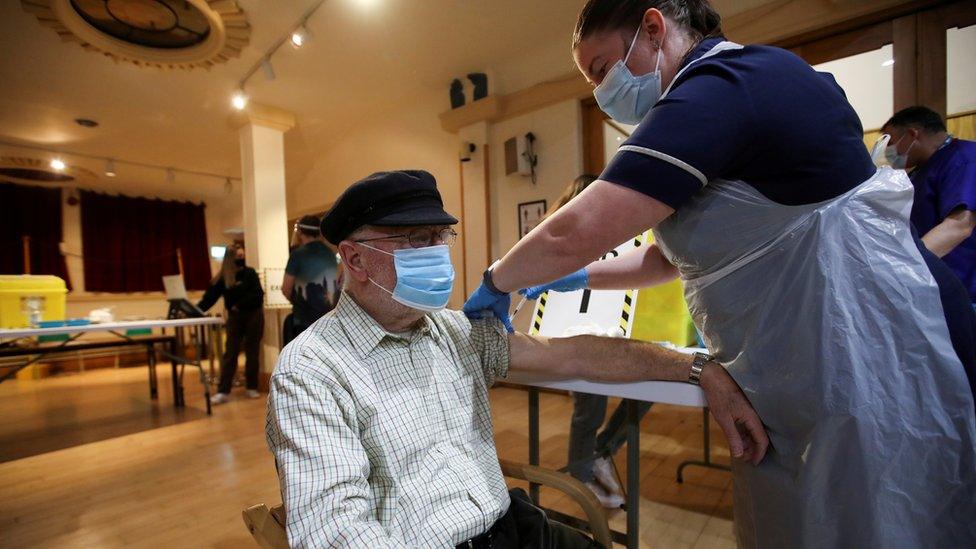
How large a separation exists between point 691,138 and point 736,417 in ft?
1.71

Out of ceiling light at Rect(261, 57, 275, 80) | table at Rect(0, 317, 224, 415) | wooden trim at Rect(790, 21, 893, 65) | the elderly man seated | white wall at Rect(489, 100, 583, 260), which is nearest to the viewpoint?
the elderly man seated

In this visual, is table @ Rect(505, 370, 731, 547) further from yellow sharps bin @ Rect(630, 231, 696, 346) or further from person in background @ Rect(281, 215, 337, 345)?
person in background @ Rect(281, 215, 337, 345)

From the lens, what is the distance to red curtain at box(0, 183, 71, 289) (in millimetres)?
7176

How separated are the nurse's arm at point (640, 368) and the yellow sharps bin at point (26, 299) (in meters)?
4.06

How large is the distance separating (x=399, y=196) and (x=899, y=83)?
3425 millimetres

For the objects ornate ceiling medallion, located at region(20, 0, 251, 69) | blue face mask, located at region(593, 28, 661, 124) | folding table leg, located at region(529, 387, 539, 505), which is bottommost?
folding table leg, located at region(529, 387, 539, 505)

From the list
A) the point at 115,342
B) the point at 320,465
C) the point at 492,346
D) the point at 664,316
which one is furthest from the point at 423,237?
the point at 115,342

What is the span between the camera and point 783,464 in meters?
0.80

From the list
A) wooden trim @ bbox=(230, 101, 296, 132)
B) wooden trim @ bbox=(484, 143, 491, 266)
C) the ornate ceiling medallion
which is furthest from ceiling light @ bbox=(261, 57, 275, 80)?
wooden trim @ bbox=(484, 143, 491, 266)

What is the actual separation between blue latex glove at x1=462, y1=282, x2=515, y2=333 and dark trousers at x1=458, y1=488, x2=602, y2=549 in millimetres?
439

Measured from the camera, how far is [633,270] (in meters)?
1.24

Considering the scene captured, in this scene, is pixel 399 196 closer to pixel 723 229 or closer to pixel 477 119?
pixel 723 229

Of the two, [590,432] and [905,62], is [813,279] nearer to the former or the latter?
[590,432]

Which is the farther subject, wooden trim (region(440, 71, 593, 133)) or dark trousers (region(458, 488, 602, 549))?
wooden trim (region(440, 71, 593, 133))
